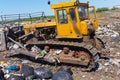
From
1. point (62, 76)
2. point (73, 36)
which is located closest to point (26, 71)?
point (62, 76)

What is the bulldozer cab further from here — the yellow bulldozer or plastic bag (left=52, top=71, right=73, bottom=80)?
plastic bag (left=52, top=71, right=73, bottom=80)

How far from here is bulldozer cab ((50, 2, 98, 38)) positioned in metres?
10.9

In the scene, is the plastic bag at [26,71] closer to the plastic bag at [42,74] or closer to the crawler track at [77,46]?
the plastic bag at [42,74]

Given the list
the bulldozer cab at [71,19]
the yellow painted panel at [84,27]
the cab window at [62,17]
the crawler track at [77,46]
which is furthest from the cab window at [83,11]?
the crawler track at [77,46]

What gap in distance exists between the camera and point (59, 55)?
1129 centimetres

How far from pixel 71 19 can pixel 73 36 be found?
633 millimetres

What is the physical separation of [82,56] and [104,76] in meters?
1.18

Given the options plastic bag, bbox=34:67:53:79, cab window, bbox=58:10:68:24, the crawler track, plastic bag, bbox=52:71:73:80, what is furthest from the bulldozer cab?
plastic bag, bbox=52:71:73:80

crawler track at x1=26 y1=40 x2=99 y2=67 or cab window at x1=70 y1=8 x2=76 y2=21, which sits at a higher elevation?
cab window at x1=70 y1=8 x2=76 y2=21

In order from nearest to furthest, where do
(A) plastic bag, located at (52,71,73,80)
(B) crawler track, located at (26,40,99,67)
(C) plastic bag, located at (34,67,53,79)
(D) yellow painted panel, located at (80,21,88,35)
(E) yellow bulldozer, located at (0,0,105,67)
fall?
1. (A) plastic bag, located at (52,71,73,80)
2. (C) plastic bag, located at (34,67,53,79)
3. (B) crawler track, located at (26,40,99,67)
4. (E) yellow bulldozer, located at (0,0,105,67)
5. (D) yellow painted panel, located at (80,21,88,35)

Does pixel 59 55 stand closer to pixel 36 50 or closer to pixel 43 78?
pixel 36 50

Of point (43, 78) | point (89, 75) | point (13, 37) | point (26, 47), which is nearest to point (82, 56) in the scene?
point (89, 75)

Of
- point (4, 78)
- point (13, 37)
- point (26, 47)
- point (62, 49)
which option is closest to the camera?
point (4, 78)

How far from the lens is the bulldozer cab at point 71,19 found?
1094cm
